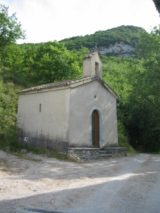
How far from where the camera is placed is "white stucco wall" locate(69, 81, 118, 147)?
19.6m

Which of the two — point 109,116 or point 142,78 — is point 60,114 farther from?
point 142,78

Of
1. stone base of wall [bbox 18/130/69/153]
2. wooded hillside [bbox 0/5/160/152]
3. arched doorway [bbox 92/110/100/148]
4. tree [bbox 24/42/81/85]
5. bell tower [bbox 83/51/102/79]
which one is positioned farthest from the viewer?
tree [bbox 24/42/81/85]

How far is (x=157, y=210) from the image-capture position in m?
7.97

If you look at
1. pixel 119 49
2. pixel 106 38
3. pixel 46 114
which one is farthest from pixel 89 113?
pixel 106 38

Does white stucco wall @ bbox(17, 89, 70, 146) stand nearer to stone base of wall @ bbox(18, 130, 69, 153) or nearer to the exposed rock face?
stone base of wall @ bbox(18, 130, 69, 153)

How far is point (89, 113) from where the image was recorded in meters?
20.8

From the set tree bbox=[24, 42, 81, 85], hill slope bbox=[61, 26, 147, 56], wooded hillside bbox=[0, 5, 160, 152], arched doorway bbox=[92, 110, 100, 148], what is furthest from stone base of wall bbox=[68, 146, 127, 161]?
hill slope bbox=[61, 26, 147, 56]

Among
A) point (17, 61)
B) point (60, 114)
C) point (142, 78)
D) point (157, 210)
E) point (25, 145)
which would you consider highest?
point (17, 61)

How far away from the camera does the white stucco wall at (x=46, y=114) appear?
19.6m

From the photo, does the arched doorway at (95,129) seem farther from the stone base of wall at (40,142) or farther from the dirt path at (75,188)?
the dirt path at (75,188)

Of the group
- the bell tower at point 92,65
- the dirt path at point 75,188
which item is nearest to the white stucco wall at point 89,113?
the bell tower at point 92,65

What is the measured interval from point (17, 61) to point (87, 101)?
64.7ft

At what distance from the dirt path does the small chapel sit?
349 cm

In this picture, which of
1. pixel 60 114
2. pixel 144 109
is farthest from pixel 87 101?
pixel 144 109
